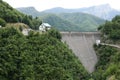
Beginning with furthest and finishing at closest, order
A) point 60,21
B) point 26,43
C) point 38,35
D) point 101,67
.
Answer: point 60,21 < point 101,67 < point 38,35 < point 26,43

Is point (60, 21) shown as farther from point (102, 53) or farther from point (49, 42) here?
point (49, 42)

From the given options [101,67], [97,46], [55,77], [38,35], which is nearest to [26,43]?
[38,35]

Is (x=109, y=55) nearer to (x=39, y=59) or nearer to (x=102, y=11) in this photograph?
(x=39, y=59)

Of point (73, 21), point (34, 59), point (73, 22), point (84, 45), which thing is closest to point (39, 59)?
point (34, 59)

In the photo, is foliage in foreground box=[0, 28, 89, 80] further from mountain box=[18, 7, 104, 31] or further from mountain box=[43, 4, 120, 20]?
mountain box=[43, 4, 120, 20]

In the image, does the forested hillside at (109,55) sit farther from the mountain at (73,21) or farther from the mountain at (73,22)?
the mountain at (73,21)

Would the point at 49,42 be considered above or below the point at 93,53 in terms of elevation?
above

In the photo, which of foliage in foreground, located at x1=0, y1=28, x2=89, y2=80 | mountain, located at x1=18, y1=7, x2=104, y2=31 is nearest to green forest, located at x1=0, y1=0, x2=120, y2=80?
foliage in foreground, located at x1=0, y1=28, x2=89, y2=80
